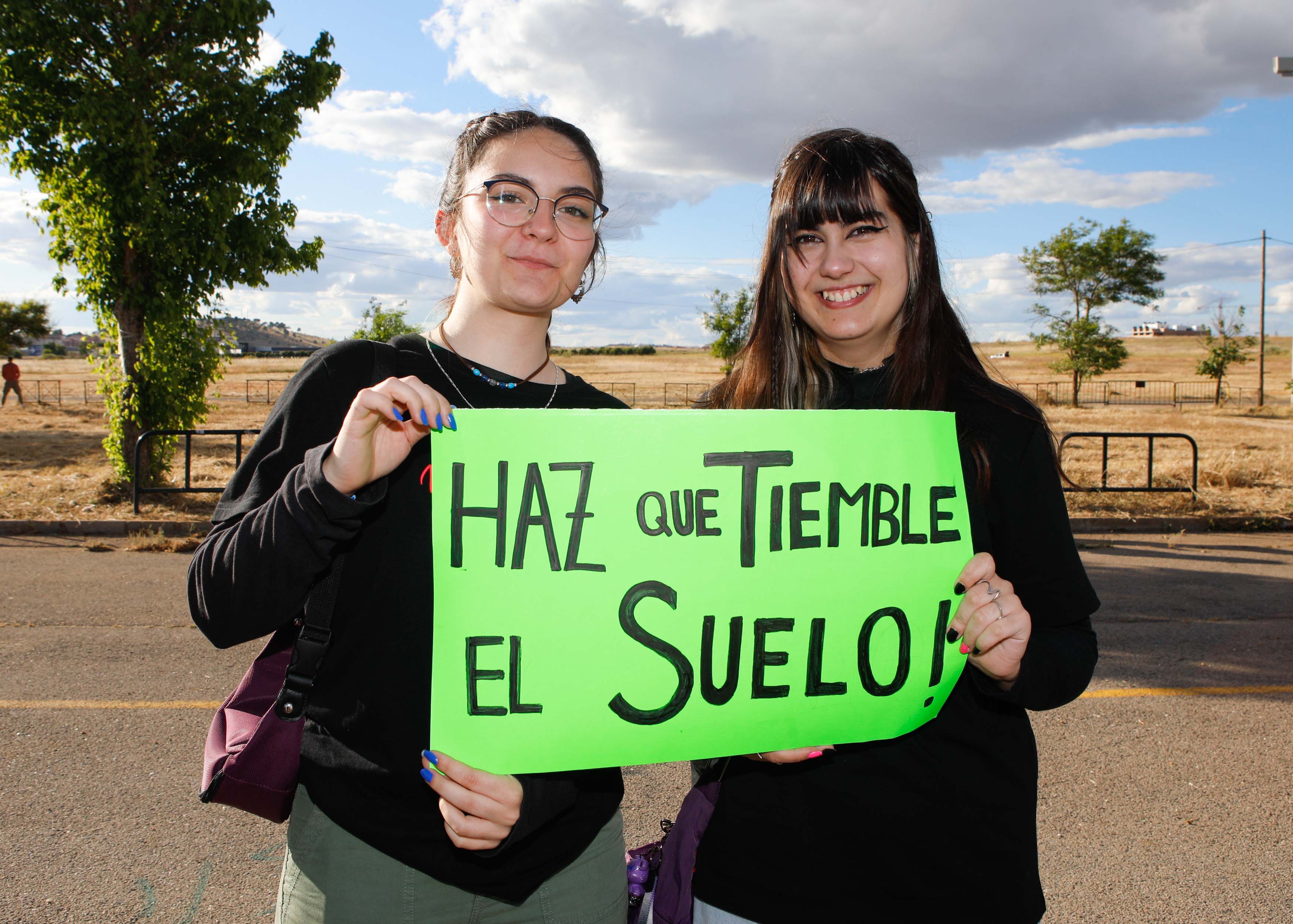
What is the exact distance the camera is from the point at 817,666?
1611mm

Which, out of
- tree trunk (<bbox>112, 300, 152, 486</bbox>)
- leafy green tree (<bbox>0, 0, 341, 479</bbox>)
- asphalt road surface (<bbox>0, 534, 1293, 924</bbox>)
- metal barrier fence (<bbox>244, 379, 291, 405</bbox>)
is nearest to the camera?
asphalt road surface (<bbox>0, 534, 1293, 924</bbox>)

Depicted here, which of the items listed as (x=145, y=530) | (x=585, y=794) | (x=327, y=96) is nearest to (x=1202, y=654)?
(x=585, y=794)

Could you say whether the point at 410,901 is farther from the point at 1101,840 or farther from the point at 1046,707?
the point at 1101,840

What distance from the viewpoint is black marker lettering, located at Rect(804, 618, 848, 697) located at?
161cm

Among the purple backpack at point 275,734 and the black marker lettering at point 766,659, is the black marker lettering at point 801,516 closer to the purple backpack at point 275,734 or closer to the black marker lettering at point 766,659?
the black marker lettering at point 766,659

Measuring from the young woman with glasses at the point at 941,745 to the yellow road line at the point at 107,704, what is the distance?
13.7 feet

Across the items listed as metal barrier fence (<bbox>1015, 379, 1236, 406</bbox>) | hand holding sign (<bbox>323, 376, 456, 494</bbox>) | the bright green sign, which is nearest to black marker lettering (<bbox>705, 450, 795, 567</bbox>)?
the bright green sign

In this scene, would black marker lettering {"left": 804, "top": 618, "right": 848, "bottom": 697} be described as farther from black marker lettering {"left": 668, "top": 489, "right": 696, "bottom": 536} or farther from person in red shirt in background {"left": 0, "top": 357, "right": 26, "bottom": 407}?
person in red shirt in background {"left": 0, "top": 357, "right": 26, "bottom": 407}

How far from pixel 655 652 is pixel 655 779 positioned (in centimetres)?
293

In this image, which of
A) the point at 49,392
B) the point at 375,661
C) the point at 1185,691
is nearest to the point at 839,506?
the point at 375,661

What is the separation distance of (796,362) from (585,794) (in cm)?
108

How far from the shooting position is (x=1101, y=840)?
11.7ft

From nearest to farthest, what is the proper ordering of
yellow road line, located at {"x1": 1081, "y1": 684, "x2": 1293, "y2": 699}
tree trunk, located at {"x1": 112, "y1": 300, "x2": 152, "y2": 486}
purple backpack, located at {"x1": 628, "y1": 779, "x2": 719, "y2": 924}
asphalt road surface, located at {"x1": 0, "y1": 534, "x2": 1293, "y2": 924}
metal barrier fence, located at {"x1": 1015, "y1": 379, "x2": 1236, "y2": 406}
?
purple backpack, located at {"x1": 628, "y1": 779, "x2": 719, "y2": 924} → asphalt road surface, located at {"x1": 0, "y1": 534, "x2": 1293, "y2": 924} → yellow road line, located at {"x1": 1081, "y1": 684, "x2": 1293, "y2": 699} → tree trunk, located at {"x1": 112, "y1": 300, "x2": 152, "y2": 486} → metal barrier fence, located at {"x1": 1015, "y1": 379, "x2": 1236, "y2": 406}

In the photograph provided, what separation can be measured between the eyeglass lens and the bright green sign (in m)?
0.54
